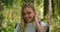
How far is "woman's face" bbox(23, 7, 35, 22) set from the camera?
138 cm

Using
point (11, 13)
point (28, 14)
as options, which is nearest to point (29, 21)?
point (28, 14)

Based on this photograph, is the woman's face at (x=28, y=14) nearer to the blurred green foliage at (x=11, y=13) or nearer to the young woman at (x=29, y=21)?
the young woman at (x=29, y=21)

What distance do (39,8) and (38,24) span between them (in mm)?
1343

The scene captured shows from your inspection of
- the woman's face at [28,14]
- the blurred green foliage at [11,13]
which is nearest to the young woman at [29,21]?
the woman's face at [28,14]

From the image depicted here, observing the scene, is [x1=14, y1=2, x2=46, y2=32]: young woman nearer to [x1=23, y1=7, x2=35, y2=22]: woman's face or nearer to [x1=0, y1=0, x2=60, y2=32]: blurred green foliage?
[x1=23, y1=7, x2=35, y2=22]: woman's face

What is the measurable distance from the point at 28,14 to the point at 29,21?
0.06 meters

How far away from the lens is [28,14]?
140 centimetres

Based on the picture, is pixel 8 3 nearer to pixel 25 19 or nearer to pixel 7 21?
pixel 7 21

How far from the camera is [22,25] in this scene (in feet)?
Answer: 4.65

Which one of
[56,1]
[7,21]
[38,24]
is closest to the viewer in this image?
[38,24]

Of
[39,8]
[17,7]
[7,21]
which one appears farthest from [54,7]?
[7,21]

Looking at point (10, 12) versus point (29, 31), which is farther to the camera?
point (10, 12)

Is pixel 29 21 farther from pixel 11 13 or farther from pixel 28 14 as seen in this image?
pixel 11 13

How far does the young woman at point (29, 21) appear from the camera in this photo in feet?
4.51
